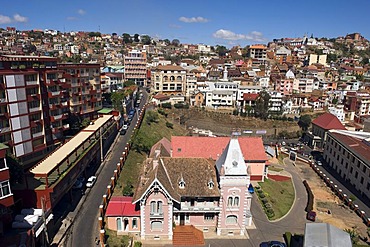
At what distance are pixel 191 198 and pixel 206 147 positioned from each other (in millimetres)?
18189

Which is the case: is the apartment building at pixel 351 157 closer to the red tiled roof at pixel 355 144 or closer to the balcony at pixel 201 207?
the red tiled roof at pixel 355 144

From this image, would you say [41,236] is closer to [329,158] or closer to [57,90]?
[57,90]

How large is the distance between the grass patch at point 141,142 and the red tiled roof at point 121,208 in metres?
7.18

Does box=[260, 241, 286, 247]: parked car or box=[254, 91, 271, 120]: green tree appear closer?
box=[260, 241, 286, 247]: parked car

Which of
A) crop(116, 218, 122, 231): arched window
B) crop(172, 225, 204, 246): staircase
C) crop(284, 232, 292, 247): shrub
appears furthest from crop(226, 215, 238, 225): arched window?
crop(116, 218, 122, 231): arched window

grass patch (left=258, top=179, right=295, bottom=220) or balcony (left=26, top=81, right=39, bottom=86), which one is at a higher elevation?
balcony (left=26, top=81, right=39, bottom=86)

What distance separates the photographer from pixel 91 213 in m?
43.2

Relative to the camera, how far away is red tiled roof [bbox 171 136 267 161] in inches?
2228

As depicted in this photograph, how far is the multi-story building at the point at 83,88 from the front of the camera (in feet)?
223

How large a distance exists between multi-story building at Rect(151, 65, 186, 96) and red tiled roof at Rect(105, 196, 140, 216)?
3359 inches

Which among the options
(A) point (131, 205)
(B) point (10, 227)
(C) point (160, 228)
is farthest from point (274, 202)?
(B) point (10, 227)

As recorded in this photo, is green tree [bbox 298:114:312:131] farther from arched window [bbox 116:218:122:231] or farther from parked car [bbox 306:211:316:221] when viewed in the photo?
arched window [bbox 116:218:122:231]

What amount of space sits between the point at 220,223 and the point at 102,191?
71.0ft

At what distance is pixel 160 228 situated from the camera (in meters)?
39.6
